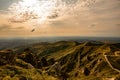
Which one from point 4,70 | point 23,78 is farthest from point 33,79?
point 4,70

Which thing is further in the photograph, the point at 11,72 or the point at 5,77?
the point at 11,72

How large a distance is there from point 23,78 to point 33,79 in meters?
13.9

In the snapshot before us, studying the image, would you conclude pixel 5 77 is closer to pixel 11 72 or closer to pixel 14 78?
pixel 14 78

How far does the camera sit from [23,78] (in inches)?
7180

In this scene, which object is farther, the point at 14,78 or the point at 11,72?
the point at 11,72

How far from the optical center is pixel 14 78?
17462cm

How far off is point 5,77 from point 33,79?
28.6 m

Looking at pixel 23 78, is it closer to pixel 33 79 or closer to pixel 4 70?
pixel 33 79

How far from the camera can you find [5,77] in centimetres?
17375

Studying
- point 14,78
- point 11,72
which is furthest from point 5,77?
point 11,72

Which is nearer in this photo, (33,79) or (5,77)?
(5,77)

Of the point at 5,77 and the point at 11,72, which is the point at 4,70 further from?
the point at 5,77

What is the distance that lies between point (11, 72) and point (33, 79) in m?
21.1

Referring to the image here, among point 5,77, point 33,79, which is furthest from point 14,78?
point 33,79
